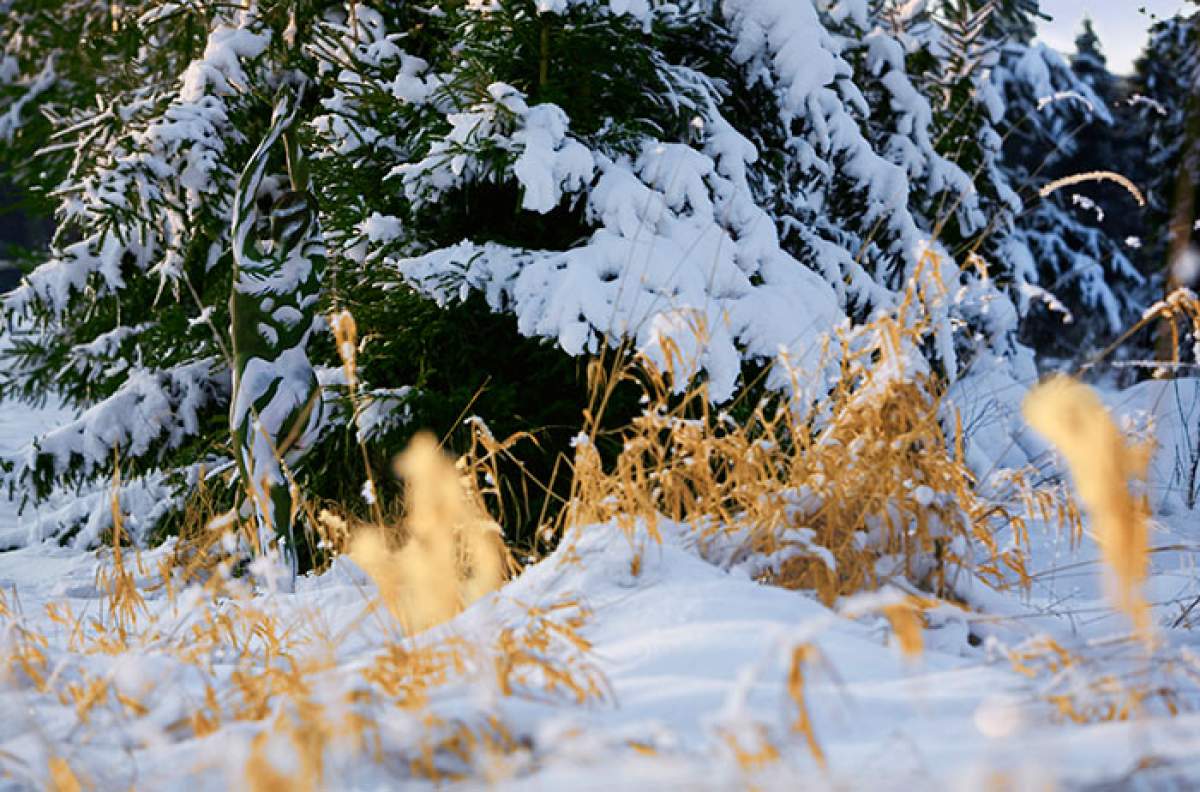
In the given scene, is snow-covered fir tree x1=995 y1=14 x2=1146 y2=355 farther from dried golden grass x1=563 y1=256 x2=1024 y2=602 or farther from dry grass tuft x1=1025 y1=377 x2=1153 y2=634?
dry grass tuft x1=1025 y1=377 x2=1153 y2=634

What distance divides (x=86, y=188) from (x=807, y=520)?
3597 mm

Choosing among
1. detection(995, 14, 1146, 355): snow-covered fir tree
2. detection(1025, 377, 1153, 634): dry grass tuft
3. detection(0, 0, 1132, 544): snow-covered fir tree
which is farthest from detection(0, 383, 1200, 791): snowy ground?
detection(995, 14, 1146, 355): snow-covered fir tree

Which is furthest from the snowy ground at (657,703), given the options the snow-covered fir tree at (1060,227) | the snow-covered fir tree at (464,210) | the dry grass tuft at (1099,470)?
the snow-covered fir tree at (1060,227)

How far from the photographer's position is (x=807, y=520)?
2.25 m

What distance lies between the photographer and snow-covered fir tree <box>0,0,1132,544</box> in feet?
12.7

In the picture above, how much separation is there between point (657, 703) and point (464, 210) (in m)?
3.41

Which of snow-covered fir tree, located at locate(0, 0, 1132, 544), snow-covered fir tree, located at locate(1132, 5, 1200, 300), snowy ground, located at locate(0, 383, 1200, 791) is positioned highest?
snow-covered fir tree, located at locate(1132, 5, 1200, 300)

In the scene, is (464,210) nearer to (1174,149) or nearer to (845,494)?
(845,494)

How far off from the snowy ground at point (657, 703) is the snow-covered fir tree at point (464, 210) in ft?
5.21

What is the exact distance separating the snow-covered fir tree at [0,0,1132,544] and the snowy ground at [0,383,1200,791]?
159cm

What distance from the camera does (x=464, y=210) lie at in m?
4.47

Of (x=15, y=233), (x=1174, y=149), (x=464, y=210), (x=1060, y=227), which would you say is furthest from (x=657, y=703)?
(x=15, y=233)

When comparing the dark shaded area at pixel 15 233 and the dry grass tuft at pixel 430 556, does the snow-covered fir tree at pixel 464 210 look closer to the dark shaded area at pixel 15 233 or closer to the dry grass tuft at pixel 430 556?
the dry grass tuft at pixel 430 556

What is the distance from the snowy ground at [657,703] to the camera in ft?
3.42
